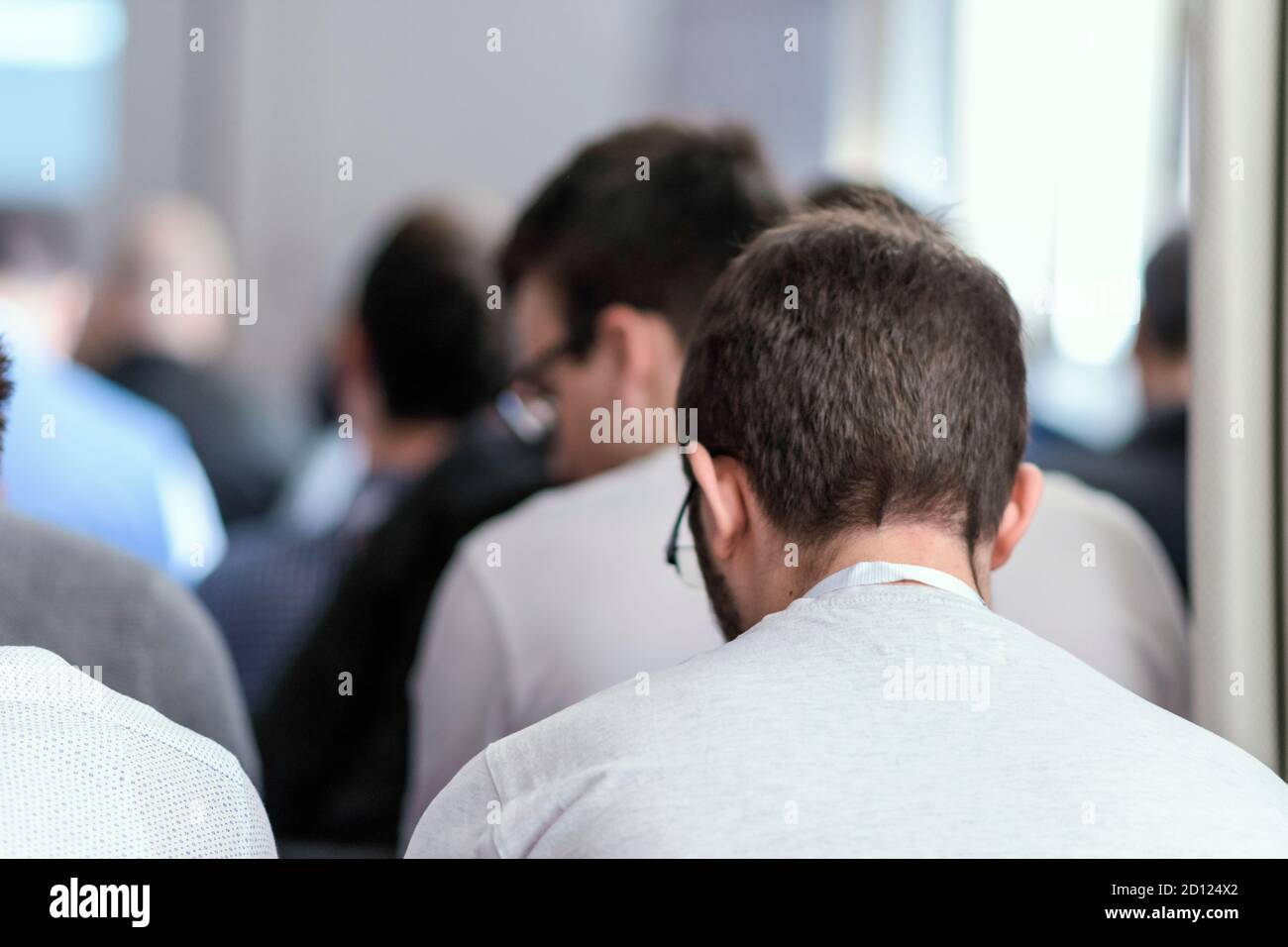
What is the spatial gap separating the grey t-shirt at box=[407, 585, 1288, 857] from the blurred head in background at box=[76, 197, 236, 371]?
9.00 ft

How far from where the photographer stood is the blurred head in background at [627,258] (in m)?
1.55

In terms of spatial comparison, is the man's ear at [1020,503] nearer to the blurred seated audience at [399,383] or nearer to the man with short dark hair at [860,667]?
the man with short dark hair at [860,667]

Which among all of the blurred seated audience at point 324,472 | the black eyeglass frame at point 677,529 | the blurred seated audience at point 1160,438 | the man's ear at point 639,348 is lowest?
the blurred seated audience at point 324,472

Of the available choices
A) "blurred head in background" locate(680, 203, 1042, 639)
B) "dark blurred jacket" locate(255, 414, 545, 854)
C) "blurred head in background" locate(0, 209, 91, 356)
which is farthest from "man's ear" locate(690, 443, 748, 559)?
"blurred head in background" locate(0, 209, 91, 356)

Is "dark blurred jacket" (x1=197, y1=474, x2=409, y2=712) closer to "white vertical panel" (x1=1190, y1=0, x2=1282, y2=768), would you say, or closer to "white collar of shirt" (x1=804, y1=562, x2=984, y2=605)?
"white vertical panel" (x1=1190, y1=0, x2=1282, y2=768)

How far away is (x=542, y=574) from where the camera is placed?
1.41 meters

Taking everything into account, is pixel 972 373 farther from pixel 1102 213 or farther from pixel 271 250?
pixel 271 250

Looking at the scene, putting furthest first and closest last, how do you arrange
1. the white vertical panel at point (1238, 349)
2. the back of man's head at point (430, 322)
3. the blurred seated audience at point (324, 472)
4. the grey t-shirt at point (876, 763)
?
the blurred seated audience at point (324, 472) → the back of man's head at point (430, 322) → the white vertical panel at point (1238, 349) → the grey t-shirt at point (876, 763)

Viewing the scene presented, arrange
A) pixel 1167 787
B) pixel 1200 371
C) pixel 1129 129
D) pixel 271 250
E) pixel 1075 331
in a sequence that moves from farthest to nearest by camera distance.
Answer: pixel 271 250
pixel 1075 331
pixel 1129 129
pixel 1200 371
pixel 1167 787

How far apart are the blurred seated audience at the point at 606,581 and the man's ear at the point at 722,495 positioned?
15.5 inches

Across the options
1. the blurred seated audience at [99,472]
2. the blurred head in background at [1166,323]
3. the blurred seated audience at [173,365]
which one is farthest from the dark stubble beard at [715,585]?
the blurred seated audience at [173,365]

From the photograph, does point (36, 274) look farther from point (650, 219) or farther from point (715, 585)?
point (715, 585)
